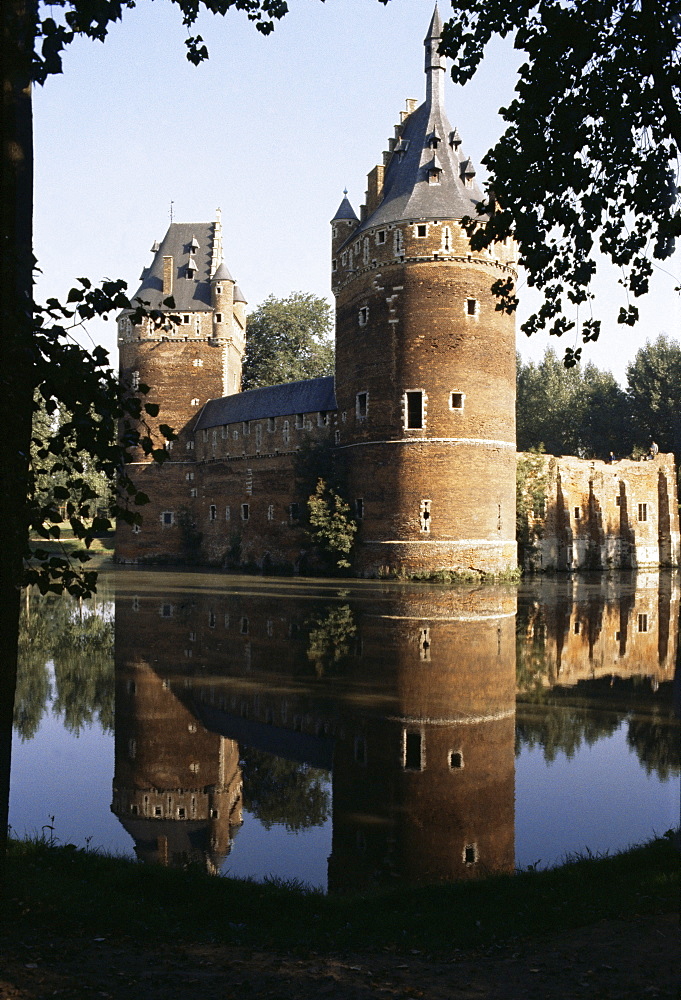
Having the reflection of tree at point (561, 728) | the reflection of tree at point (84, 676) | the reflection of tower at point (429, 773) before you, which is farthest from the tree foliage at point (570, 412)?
the reflection of tree at point (561, 728)

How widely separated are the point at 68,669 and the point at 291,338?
167ft

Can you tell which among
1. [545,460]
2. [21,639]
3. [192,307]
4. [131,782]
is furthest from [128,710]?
[192,307]

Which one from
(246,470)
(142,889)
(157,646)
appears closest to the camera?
(142,889)

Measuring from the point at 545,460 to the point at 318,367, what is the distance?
21.4 m

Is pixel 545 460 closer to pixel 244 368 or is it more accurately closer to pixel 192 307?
pixel 192 307

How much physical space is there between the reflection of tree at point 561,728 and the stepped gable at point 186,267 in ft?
138

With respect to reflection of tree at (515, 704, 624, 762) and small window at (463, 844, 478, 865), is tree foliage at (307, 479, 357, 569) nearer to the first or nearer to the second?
reflection of tree at (515, 704, 624, 762)

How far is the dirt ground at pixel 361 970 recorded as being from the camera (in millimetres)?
4613

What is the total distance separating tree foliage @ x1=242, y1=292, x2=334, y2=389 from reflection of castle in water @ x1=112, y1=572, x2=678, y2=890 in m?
41.1

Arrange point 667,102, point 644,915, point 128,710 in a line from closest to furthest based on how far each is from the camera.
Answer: point 644,915, point 667,102, point 128,710

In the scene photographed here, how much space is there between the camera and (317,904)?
6.05m

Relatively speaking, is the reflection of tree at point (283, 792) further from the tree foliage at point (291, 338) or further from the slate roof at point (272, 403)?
the tree foliage at point (291, 338)

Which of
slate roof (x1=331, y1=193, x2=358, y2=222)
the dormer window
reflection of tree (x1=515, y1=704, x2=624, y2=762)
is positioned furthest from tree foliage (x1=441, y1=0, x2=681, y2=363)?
slate roof (x1=331, y1=193, x2=358, y2=222)

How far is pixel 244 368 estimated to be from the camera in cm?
6444
